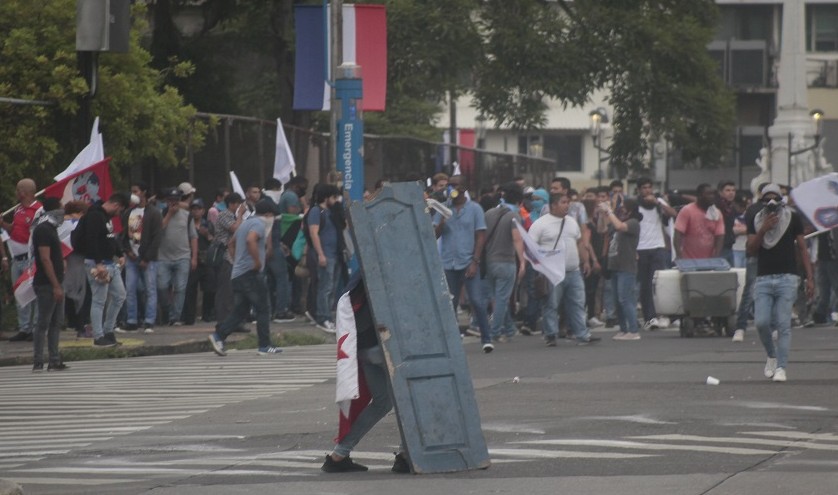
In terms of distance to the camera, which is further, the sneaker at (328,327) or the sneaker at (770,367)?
the sneaker at (328,327)

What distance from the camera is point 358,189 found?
20.9m

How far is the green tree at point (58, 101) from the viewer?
2134 cm

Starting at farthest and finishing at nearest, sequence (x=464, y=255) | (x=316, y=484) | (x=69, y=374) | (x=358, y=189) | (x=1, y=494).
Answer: (x=358, y=189) → (x=464, y=255) → (x=69, y=374) → (x=316, y=484) → (x=1, y=494)

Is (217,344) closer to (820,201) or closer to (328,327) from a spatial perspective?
(328,327)

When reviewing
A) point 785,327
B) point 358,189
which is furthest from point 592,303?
point 785,327

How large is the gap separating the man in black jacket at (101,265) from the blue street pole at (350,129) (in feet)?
9.92

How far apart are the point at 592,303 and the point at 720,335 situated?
2878 millimetres

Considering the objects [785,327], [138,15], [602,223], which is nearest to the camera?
[785,327]

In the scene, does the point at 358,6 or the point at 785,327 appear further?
the point at 358,6

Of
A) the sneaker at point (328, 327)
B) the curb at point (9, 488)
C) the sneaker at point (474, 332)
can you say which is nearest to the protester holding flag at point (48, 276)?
the sneaker at point (328, 327)

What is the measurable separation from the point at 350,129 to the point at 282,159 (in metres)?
→ 4.52

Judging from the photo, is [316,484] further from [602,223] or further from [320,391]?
[602,223]

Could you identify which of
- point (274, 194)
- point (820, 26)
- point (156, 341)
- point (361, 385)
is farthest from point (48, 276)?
point (820, 26)

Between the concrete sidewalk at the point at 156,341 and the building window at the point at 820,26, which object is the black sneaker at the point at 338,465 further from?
the building window at the point at 820,26
